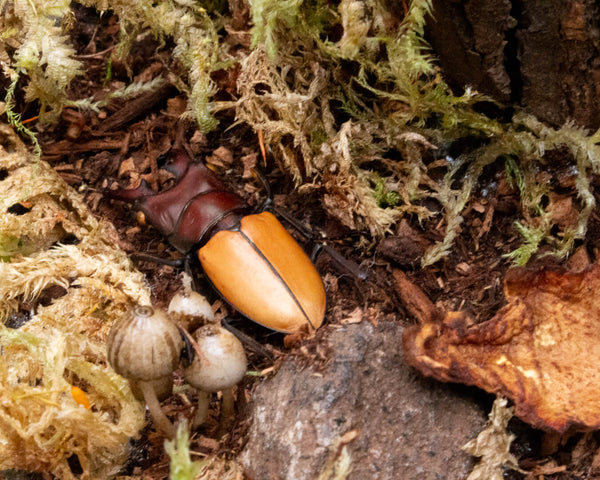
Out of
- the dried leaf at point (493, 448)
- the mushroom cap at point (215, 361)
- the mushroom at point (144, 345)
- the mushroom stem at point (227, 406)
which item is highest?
the mushroom at point (144, 345)

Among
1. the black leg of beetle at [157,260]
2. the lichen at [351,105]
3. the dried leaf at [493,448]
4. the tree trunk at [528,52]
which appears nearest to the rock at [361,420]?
the dried leaf at [493,448]

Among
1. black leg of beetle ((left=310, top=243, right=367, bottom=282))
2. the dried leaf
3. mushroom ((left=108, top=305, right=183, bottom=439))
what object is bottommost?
the dried leaf

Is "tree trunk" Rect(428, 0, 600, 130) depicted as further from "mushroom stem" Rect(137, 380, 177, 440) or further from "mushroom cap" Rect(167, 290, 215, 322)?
"mushroom stem" Rect(137, 380, 177, 440)

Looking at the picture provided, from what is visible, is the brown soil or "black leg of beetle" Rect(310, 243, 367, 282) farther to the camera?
"black leg of beetle" Rect(310, 243, 367, 282)

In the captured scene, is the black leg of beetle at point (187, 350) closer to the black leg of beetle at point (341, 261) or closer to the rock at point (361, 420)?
the rock at point (361, 420)

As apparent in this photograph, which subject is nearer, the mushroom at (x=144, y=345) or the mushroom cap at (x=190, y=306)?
the mushroom at (x=144, y=345)

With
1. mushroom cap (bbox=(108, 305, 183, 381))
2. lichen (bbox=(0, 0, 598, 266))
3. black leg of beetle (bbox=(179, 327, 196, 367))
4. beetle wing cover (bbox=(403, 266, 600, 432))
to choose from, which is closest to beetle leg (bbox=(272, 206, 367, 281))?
lichen (bbox=(0, 0, 598, 266))
